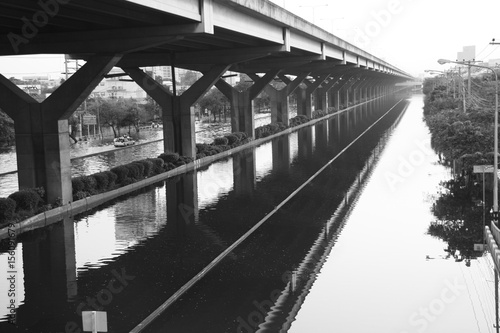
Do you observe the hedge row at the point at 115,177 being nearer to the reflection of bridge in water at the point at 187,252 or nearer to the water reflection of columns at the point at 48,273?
the reflection of bridge in water at the point at 187,252

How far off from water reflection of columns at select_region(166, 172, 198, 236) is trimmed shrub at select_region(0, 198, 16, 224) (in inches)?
180

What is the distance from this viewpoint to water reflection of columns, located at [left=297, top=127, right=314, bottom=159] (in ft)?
121

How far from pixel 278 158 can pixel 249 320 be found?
81.1ft

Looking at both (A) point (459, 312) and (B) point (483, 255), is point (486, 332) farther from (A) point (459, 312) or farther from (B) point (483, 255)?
(B) point (483, 255)

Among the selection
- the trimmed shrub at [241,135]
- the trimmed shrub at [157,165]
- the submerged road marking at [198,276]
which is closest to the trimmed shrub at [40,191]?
the submerged road marking at [198,276]

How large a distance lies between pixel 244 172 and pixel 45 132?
10.9 meters

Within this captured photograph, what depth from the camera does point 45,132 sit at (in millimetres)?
21203

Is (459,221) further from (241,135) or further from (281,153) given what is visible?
(241,135)

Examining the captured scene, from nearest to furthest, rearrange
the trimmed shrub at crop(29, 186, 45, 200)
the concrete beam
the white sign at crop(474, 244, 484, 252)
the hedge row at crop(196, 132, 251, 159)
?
the white sign at crop(474, 244, 484, 252) → the trimmed shrub at crop(29, 186, 45, 200) → the concrete beam → the hedge row at crop(196, 132, 251, 159)

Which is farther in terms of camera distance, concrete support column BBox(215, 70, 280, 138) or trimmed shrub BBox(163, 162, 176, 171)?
concrete support column BBox(215, 70, 280, 138)

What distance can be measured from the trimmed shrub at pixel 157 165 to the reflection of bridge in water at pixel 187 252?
1162 millimetres

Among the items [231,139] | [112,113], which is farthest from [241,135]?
[112,113]

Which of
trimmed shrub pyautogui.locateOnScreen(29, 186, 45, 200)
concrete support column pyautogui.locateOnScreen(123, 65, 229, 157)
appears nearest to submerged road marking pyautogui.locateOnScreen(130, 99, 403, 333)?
trimmed shrub pyautogui.locateOnScreen(29, 186, 45, 200)

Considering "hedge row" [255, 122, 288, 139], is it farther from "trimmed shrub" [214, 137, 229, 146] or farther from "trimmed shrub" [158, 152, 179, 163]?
"trimmed shrub" [158, 152, 179, 163]
